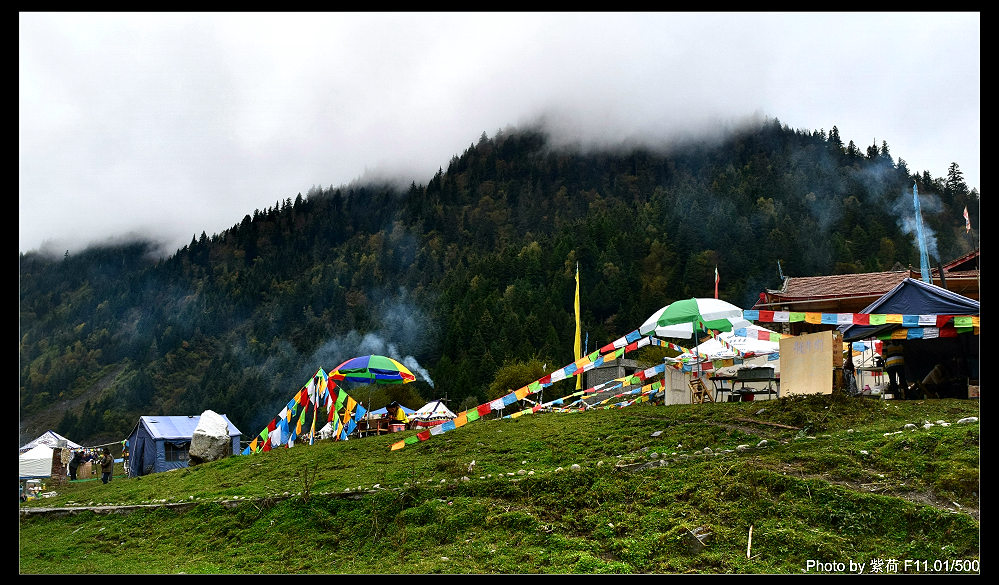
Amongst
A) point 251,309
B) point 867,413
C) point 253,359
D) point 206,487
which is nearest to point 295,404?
point 206,487

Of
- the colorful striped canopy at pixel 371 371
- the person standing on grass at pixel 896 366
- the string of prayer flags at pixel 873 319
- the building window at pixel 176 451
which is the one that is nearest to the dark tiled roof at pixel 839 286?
the person standing on grass at pixel 896 366

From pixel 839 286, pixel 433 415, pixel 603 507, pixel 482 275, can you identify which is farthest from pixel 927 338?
pixel 482 275

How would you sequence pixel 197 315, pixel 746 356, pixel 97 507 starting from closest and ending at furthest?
pixel 97 507 < pixel 746 356 < pixel 197 315

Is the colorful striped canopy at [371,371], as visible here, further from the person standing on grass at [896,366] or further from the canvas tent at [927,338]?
the canvas tent at [927,338]

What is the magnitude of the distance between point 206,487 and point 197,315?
15424 centimetres

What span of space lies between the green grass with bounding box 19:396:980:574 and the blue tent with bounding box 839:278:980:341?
205 centimetres

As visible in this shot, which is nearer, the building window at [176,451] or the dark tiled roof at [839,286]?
the dark tiled roof at [839,286]

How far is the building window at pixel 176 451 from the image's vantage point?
39.3 meters

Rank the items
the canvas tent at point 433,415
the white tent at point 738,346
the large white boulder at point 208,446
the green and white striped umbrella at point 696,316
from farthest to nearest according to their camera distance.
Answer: the canvas tent at point 433,415 < the large white boulder at point 208,446 < the white tent at point 738,346 < the green and white striped umbrella at point 696,316

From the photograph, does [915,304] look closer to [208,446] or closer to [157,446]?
[208,446]

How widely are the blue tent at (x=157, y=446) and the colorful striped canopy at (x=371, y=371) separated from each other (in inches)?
441

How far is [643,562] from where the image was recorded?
8.41 m
